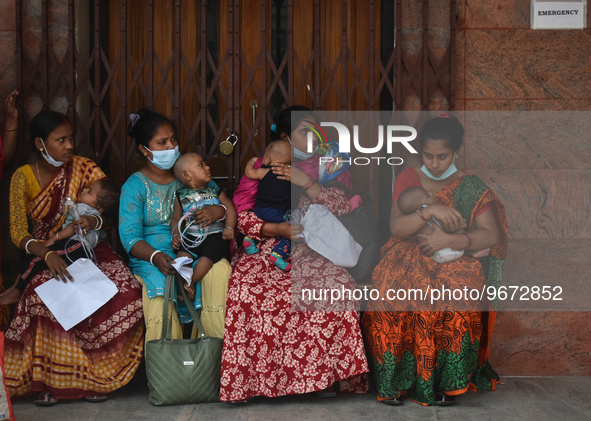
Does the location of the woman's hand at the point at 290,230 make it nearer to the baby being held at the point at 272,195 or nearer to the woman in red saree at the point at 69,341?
the baby being held at the point at 272,195

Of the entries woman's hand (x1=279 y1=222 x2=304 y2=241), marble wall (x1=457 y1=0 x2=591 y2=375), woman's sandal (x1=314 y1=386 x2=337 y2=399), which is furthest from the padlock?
woman's sandal (x1=314 y1=386 x2=337 y2=399)

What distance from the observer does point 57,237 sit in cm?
370

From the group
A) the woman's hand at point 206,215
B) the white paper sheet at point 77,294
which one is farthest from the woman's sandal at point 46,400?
the woman's hand at point 206,215

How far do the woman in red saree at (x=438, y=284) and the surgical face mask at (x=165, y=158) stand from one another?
1348 millimetres

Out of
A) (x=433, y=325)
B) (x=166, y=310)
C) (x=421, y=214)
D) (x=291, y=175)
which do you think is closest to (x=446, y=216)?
(x=421, y=214)

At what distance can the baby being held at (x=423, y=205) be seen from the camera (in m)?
→ 3.54

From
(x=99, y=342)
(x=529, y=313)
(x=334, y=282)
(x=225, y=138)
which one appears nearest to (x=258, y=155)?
(x=225, y=138)

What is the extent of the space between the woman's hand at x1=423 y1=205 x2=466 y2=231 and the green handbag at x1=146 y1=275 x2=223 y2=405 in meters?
1.36

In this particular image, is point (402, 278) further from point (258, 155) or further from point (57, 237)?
point (57, 237)

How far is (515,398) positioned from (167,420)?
1.92 m

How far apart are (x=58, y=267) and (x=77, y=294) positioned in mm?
193

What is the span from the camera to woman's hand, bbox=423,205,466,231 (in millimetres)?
3543

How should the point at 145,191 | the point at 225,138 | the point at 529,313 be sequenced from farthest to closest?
the point at 225,138
the point at 529,313
the point at 145,191

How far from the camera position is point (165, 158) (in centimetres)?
385
